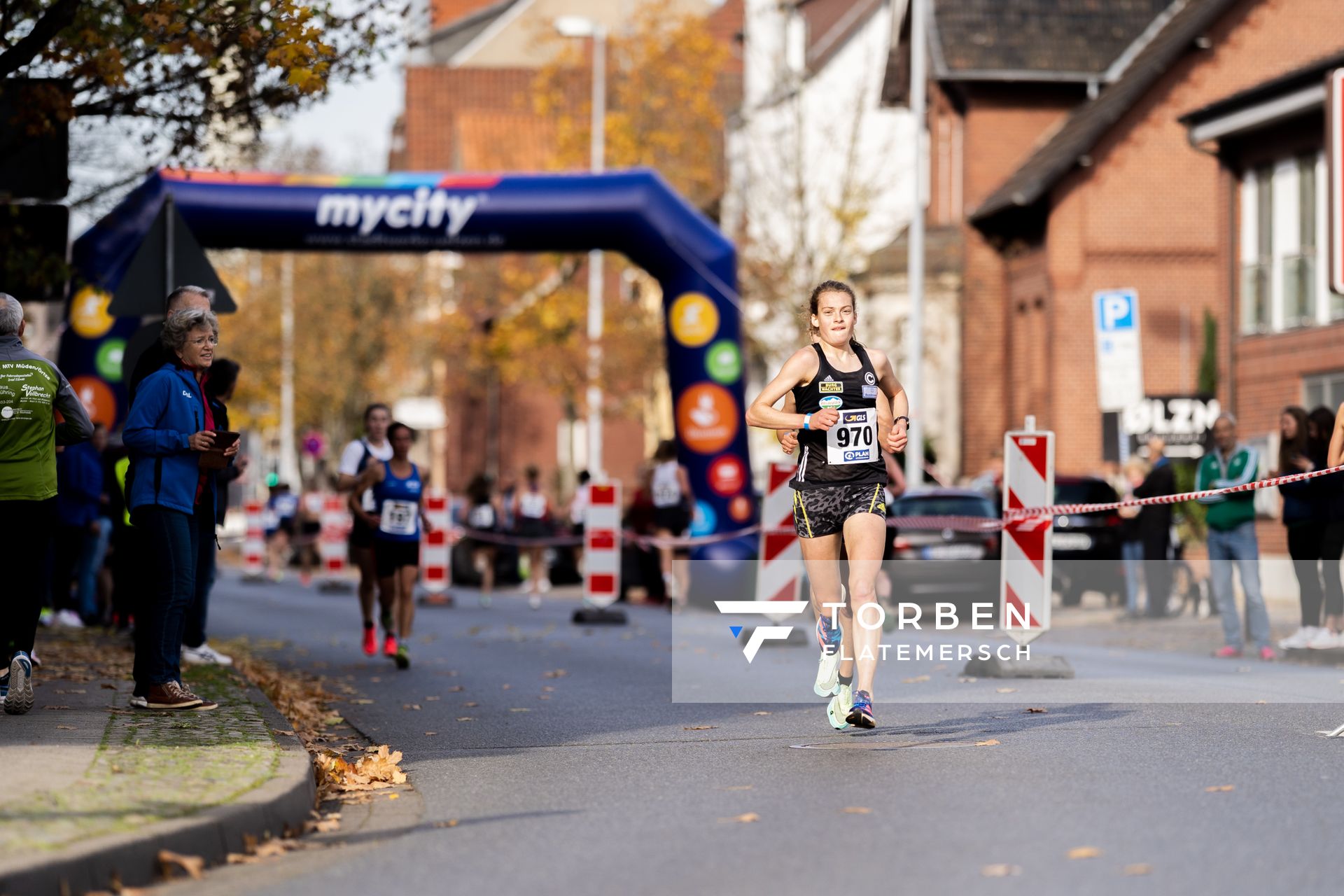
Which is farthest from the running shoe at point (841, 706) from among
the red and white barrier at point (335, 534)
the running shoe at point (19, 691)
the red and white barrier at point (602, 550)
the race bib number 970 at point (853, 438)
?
the red and white barrier at point (335, 534)

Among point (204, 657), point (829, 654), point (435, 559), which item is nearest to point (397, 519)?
point (204, 657)

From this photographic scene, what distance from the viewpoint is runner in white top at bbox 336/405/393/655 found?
15180mm

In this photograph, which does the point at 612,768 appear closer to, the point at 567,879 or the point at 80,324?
the point at 567,879

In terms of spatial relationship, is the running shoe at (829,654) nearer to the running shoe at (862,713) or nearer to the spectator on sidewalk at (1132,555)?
the running shoe at (862,713)

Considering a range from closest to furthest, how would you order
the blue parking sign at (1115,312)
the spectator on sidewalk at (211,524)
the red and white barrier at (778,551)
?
the spectator on sidewalk at (211,524) < the red and white barrier at (778,551) < the blue parking sign at (1115,312)

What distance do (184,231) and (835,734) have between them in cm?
622

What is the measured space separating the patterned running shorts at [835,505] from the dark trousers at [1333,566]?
6.83 m

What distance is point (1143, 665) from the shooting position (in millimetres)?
15531

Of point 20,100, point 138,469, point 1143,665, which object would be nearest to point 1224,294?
point 1143,665

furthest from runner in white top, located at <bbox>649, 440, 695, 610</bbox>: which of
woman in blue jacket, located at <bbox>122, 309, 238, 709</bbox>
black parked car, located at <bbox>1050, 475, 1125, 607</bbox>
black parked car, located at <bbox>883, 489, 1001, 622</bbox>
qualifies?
woman in blue jacket, located at <bbox>122, 309, 238, 709</bbox>

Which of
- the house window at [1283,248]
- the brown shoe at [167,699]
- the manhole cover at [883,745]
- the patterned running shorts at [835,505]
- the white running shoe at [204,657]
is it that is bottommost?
the manhole cover at [883,745]

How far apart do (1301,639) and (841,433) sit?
307 inches

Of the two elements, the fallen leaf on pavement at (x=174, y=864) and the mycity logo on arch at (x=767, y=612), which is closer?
the fallen leaf on pavement at (x=174, y=864)

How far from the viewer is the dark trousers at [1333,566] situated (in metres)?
15.4
